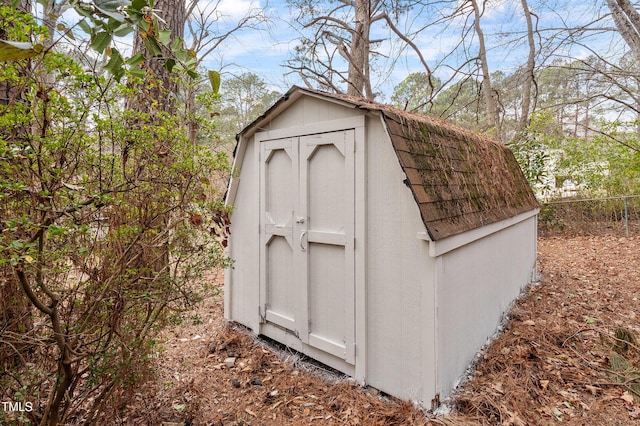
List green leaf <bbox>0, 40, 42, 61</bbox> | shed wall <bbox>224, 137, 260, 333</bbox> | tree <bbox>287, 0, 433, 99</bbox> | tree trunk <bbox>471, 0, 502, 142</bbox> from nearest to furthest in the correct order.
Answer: green leaf <bbox>0, 40, 42, 61</bbox>, shed wall <bbox>224, 137, 260, 333</bbox>, tree <bbox>287, 0, 433, 99</bbox>, tree trunk <bbox>471, 0, 502, 142</bbox>

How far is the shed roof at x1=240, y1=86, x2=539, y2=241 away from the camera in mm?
2588

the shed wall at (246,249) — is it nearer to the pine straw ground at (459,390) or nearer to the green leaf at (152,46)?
the pine straw ground at (459,390)

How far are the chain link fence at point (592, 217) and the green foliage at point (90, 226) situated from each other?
999 centimetres

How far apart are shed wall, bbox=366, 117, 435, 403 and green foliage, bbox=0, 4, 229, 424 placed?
4.02 ft

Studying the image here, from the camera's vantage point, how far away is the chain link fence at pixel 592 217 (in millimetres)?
8734

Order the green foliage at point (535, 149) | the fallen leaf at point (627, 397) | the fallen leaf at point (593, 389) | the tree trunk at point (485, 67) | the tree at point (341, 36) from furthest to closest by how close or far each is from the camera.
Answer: the tree trunk at point (485, 67)
the green foliage at point (535, 149)
the tree at point (341, 36)
the fallen leaf at point (593, 389)
the fallen leaf at point (627, 397)

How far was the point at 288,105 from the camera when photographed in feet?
11.3

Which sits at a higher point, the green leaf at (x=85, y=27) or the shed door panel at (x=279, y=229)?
the green leaf at (x=85, y=27)

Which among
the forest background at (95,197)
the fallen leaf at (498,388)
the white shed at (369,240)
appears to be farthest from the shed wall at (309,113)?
the fallen leaf at (498,388)

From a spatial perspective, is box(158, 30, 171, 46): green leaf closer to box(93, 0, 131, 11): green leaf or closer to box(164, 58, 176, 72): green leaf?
box(164, 58, 176, 72): green leaf

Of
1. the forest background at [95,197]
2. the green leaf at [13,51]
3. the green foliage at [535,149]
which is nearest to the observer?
the green leaf at [13,51]

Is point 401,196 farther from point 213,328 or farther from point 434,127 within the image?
point 213,328

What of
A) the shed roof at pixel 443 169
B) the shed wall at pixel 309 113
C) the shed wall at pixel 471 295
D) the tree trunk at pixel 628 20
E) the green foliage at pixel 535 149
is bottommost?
the shed wall at pixel 471 295

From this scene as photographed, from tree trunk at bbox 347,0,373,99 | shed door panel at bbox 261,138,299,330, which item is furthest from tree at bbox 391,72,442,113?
shed door panel at bbox 261,138,299,330
